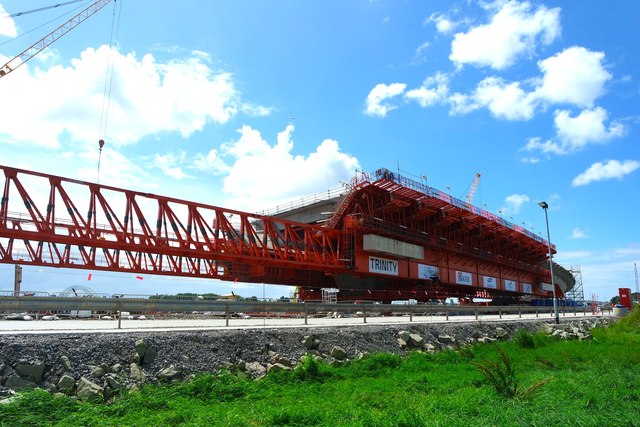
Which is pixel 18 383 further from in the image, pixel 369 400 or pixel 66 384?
pixel 369 400

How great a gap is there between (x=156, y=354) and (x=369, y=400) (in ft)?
16.6

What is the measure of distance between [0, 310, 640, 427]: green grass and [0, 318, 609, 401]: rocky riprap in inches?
18.3

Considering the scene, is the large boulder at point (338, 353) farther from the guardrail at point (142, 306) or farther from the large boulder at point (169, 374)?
the large boulder at point (169, 374)

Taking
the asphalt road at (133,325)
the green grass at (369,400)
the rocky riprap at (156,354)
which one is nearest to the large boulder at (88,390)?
the rocky riprap at (156,354)

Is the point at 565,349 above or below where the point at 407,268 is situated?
below

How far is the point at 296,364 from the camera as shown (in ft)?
41.9

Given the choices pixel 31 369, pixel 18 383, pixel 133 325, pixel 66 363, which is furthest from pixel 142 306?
pixel 18 383

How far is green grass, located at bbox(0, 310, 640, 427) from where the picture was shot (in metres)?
8.36

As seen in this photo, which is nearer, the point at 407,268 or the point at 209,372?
the point at 209,372

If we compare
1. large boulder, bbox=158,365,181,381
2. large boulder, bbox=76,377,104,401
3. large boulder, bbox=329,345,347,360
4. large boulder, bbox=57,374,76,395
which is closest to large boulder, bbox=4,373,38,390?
large boulder, bbox=57,374,76,395

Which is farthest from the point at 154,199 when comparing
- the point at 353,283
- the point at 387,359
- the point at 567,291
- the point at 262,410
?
the point at 567,291

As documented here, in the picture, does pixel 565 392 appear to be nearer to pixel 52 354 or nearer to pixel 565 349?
pixel 565 349

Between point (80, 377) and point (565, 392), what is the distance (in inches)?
424

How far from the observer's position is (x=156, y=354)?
1098 cm
